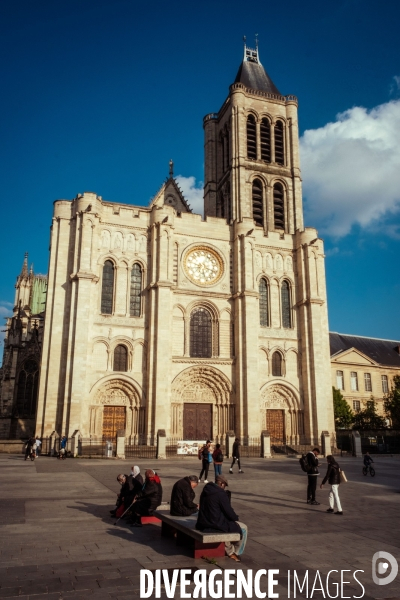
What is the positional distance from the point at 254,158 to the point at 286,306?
14758 mm

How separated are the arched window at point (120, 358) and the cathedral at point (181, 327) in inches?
2.7

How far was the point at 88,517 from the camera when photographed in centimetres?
953

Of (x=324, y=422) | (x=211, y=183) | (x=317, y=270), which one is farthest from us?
(x=211, y=183)

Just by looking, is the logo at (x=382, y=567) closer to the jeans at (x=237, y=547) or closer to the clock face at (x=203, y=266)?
the jeans at (x=237, y=547)

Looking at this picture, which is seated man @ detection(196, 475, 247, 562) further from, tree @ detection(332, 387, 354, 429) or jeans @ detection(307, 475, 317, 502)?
tree @ detection(332, 387, 354, 429)

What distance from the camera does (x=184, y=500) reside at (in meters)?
7.93

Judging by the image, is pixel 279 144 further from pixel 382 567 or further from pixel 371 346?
pixel 382 567

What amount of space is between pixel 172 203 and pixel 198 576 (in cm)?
4027

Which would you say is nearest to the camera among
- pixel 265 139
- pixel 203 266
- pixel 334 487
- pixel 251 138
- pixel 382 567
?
pixel 382 567

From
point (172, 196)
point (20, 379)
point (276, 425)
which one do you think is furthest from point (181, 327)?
point (20, 379)

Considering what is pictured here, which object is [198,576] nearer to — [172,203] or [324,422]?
[324,422]

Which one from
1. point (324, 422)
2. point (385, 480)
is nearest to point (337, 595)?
point (385, 480)

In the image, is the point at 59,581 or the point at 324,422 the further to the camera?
the point at 324,422

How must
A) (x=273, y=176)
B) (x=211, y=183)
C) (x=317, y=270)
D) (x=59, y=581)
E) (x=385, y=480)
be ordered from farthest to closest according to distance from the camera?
1. (x=211, y=183)
2. (x=273, y=176)
3. (x=317, y=270)
4. (x=385, y=480)
5. (x=59, y=581)
